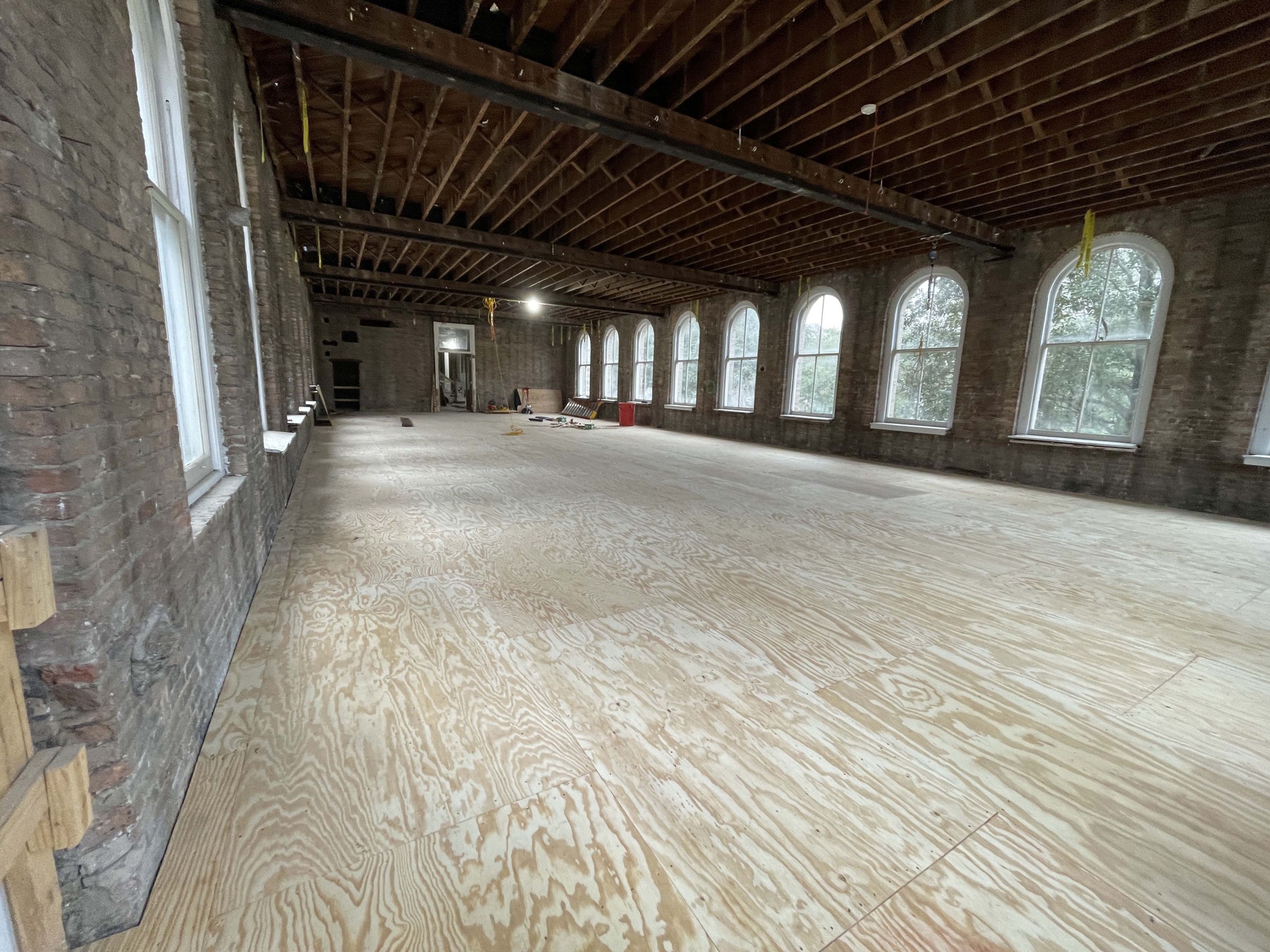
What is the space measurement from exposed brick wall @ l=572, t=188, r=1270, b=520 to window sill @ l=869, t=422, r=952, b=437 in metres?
0.11

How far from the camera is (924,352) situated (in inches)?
333

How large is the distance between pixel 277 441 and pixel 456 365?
15393 mm

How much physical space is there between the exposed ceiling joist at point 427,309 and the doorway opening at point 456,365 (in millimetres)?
580

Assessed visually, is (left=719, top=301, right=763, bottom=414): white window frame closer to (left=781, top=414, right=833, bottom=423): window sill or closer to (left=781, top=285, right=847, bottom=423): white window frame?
(left=781, top=285, right=847, bottom=423): white window frame

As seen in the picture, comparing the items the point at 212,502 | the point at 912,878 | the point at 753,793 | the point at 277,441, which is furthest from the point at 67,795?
the point at 277,441

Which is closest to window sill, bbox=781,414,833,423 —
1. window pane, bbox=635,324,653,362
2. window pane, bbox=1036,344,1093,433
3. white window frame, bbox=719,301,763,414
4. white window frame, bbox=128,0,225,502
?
white window frame, bbox=719,301,763,414

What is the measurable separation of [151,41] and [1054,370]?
9.20m

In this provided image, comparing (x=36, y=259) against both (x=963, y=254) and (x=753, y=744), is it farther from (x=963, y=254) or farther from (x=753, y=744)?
(x=963, y=254)

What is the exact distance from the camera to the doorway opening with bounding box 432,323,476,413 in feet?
58.7

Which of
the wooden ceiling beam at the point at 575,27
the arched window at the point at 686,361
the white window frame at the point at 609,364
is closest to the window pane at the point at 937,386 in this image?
the arched window at the point at 686,361

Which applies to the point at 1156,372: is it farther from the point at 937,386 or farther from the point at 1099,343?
the point at 937,386

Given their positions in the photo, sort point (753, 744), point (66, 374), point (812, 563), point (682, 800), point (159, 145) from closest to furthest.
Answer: point (66, 374), point (682, 800), point (753, 744), point (159, 145), point (812, 563)

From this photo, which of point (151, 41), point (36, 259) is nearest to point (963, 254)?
point (151, 41)

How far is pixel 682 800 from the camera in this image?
1.53 m
